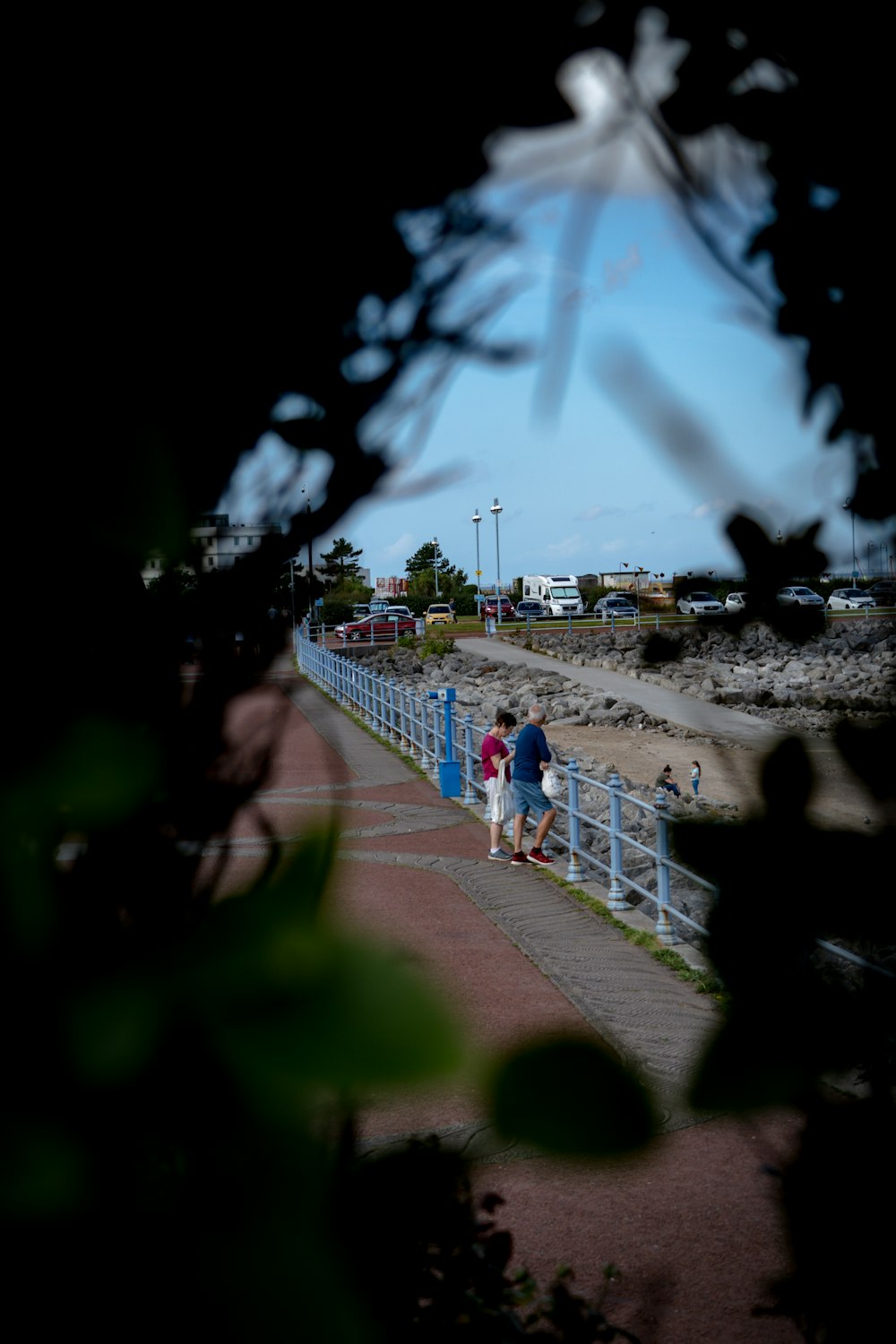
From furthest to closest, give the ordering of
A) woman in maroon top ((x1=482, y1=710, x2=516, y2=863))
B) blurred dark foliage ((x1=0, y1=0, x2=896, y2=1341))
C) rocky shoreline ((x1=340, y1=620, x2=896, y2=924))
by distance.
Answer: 1. woman in maroon top ((x1=482, y1=710, x2=516, y2=863))
2. rocky shoreline ((x1=340, y1=620, x2=896, y2=924))
3. blurred dark foliage ((x1=0, y1=0, x2=896, y2=1341))

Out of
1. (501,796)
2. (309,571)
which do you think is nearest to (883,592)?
(309,571)

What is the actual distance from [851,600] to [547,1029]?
547 millimetres

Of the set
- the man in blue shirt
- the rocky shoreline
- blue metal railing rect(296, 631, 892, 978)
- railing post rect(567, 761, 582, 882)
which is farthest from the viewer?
the man in blue shirt

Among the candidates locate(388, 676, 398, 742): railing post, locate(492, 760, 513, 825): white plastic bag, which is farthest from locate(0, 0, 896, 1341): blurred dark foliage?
locate(388, 676, 398, 742): railing post

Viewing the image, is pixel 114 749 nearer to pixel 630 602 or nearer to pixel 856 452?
pixel 856 452

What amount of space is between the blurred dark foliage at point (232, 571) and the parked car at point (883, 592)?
0.08 m

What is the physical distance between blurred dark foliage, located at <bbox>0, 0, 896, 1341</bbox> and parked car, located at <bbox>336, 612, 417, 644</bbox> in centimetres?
4330

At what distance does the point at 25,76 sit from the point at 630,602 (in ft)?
3.26

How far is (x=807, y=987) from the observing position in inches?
40.1

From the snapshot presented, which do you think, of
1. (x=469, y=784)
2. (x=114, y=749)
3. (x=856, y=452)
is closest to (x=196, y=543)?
(x=114, y=749)

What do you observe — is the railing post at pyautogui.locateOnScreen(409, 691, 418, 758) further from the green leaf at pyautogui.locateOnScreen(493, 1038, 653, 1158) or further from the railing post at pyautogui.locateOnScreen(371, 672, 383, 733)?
the green leaf at pyautogui.locateOnScreen(493, 1038, 653, 1158)

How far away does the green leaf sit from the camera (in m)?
0.73

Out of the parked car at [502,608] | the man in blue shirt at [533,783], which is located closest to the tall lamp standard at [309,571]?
the man in blue shirt at [533,783]

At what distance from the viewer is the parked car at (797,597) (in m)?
1.18
